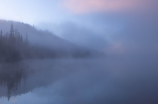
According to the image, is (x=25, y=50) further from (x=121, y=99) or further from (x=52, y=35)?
(x=52, y=35)

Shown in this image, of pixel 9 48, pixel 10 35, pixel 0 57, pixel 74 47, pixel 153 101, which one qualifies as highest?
pixel 74 47

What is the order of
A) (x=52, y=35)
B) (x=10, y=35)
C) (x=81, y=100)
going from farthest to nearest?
(x=52, y=35), (x=10, y=35), (x=81, y=100)

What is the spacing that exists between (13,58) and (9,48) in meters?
3.60

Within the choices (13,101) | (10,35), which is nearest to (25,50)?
(10,35)

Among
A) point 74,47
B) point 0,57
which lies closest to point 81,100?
point 0,57

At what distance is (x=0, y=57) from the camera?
133 feet

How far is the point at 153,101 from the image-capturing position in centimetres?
1066

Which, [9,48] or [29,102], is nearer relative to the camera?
[29,102]

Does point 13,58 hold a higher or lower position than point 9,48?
lower

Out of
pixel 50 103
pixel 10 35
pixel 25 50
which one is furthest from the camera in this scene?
pixel 25 50

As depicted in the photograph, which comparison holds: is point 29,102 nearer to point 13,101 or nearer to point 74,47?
point 13,101

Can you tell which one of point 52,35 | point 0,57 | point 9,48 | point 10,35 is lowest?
point 0,57

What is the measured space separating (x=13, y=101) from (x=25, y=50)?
159 ft

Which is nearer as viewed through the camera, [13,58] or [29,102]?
[29,102]
